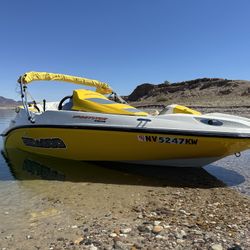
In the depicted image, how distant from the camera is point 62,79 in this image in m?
11.0

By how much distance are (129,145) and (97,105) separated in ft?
4.54

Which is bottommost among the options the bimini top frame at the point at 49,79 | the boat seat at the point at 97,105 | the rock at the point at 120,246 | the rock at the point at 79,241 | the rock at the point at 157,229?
the rock at the point at 79,241

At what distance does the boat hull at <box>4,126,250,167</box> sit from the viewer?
265 inches

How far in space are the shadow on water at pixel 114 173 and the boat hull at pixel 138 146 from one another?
0.81 feet

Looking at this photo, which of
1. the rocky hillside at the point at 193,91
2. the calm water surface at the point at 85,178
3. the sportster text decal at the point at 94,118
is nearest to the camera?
the calm water surface at the point at 85,178

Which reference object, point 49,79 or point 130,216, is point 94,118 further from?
point 49,79

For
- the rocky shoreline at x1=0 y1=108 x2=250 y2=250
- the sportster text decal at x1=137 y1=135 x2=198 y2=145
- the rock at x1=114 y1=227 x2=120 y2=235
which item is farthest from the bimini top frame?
the rock at x1=114 y1=227 x2=120 y2=235

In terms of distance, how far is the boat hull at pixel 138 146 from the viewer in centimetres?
673

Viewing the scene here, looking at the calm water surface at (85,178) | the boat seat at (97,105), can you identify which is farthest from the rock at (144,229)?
the boat seat at (97,105)

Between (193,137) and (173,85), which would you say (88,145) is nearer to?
(193,137)

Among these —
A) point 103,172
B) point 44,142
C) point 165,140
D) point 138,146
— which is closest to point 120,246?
point 165,140

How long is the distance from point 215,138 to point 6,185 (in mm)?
4188

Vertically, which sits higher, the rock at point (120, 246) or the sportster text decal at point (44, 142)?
the sportster text decal at point (44, 142)

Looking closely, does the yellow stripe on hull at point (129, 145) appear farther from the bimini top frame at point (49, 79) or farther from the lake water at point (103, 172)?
the bimini top frame at point (49, 79)
